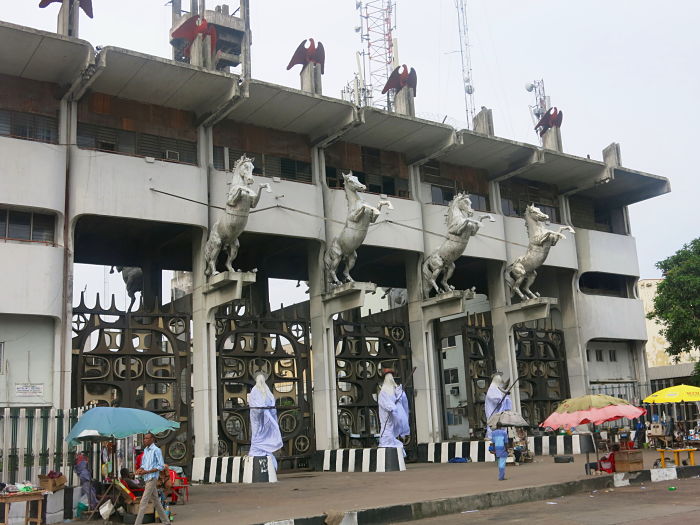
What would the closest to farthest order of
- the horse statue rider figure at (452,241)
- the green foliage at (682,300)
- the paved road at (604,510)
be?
the paved road at (604,510), the horse statue rider figure at (452,241), the green foliage at (682,300)

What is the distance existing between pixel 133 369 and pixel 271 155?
7791mm

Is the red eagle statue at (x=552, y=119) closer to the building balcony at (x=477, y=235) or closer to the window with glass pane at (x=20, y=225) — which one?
the building balcony at (x=477, y=235)

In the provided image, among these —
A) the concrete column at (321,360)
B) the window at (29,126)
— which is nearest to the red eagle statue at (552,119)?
the concrete column at (321,360)

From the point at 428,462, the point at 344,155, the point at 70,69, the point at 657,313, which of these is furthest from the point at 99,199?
the point at 657,313

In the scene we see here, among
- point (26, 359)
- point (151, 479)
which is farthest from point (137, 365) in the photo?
point (151, 479)

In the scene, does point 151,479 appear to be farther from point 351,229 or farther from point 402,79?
point 402,79

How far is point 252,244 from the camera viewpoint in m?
27.4

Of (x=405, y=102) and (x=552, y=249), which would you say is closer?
(x=405, y=102)

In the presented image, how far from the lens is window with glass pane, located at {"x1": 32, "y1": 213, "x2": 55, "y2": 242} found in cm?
2133

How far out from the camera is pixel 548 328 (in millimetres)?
33250

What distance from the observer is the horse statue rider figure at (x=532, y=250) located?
28.2 meters

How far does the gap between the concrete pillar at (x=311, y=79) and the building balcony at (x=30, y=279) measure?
9027 millimetres

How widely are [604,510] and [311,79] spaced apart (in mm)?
16656

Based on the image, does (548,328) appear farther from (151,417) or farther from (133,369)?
(151,417)
